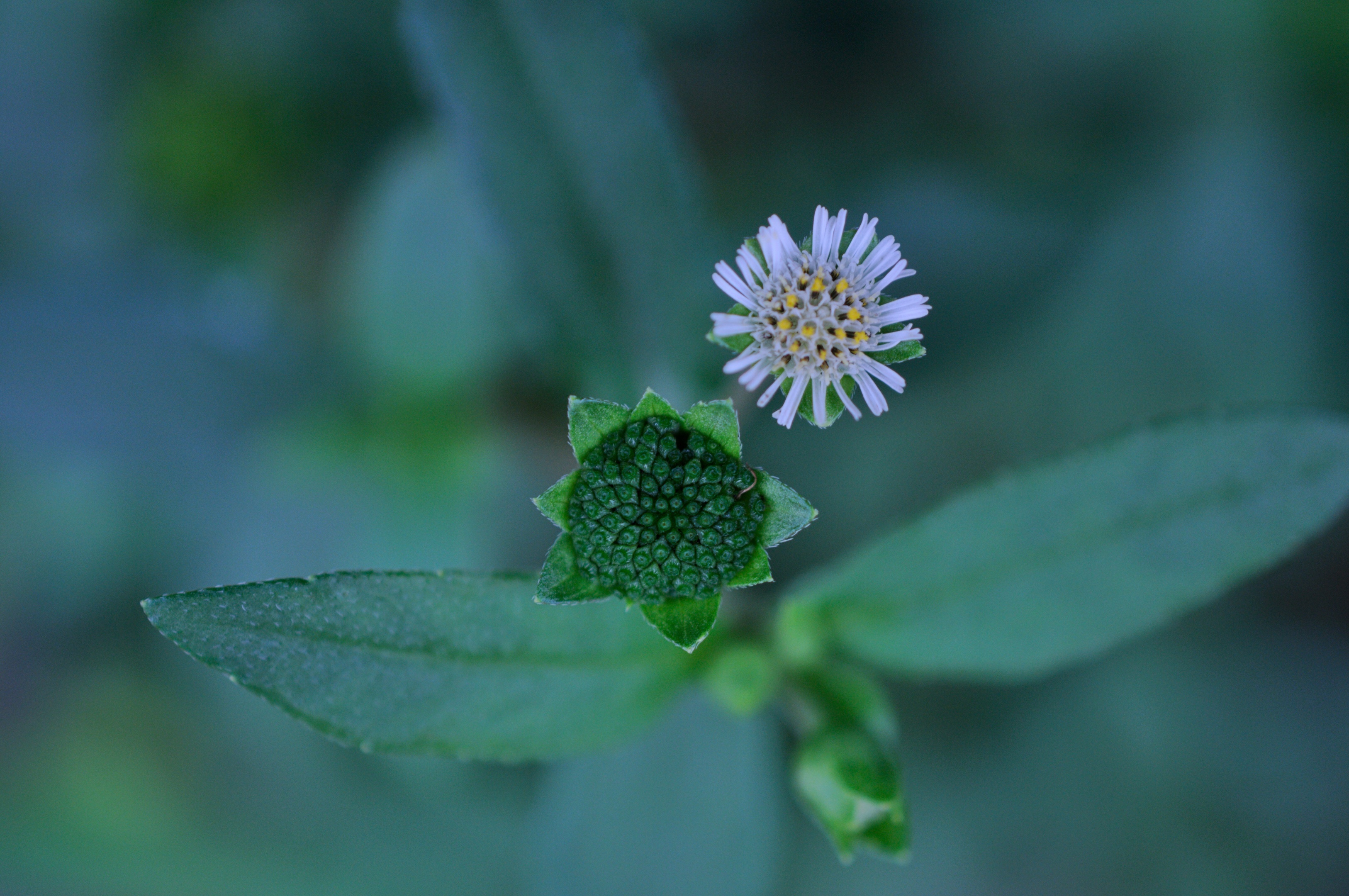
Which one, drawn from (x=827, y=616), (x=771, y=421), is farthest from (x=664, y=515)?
(x=771, y=421)

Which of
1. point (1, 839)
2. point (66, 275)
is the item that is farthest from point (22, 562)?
point (66, 275)

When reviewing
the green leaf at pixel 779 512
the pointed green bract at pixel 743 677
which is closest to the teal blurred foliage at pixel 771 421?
the pointed green bract at pixel 743 677

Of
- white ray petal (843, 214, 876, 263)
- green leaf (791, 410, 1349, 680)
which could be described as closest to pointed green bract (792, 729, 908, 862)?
green leaf (791, 410, 1349, 680)

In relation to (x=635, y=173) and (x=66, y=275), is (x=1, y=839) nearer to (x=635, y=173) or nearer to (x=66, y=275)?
(x=66, y=275)

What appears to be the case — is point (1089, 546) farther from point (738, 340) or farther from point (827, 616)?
point (738, 340)

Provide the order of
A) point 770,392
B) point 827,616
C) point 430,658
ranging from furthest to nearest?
point 827,616
point 430,658
point 770,392

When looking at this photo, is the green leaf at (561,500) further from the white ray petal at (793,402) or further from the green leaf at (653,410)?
the white ray petal at (793,402)
